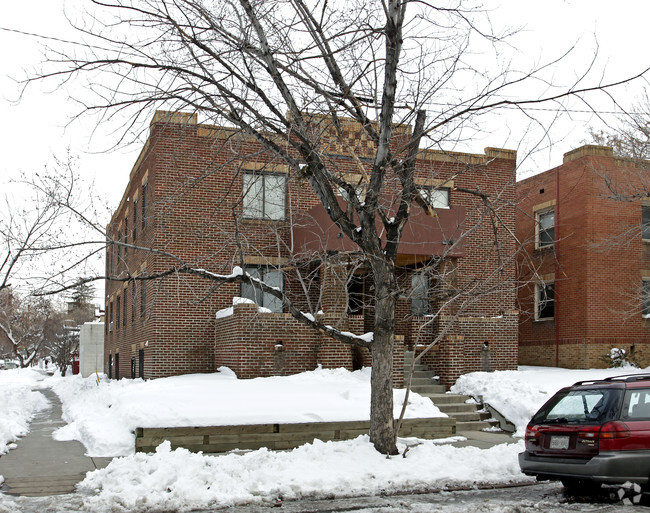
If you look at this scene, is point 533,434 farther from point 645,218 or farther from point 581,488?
point 645,218

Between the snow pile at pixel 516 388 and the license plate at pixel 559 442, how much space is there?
6508 millimetres

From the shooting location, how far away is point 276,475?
9.23m

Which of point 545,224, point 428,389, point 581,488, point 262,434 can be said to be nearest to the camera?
point 581,488

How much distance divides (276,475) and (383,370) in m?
2.31

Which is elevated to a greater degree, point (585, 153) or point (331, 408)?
point (585, 153)

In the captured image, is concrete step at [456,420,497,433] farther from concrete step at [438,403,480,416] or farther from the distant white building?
the distant white building

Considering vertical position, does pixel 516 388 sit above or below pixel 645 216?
below

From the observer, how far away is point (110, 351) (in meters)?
29.8

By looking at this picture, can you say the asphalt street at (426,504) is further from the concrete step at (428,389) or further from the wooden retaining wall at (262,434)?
the concrete step at (428,389)

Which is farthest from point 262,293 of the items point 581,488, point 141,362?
point 581,488

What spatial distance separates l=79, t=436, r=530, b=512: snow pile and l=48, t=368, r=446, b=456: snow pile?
2.25 metres

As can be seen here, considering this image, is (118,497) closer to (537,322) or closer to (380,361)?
(380,361)

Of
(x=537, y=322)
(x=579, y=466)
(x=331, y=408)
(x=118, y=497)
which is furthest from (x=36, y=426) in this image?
(x=537, y=322)

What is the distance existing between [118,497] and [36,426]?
30.0ft
